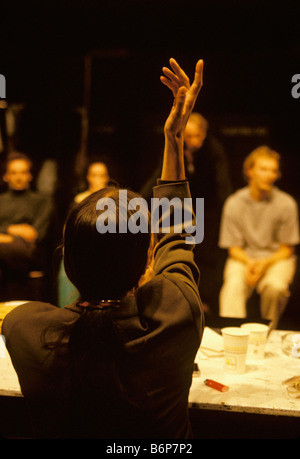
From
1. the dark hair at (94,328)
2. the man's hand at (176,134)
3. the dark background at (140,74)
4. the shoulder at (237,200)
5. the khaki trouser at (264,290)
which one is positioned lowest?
the khaki trouser at (264,290)

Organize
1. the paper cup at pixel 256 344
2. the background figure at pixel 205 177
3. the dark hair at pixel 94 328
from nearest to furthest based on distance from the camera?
the dark hair at pixel 94 328 < the paper cup at pixel 256 344 < the background figure at pixel 205 177

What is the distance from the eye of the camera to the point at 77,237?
84 centimetres

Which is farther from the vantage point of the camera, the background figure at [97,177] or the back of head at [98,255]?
the background figure at [97,177]

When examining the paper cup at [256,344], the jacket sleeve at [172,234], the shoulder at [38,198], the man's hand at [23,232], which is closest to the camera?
the jacket sleeve at [172,234]

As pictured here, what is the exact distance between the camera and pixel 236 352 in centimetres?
142

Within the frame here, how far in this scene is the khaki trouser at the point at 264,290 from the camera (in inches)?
130

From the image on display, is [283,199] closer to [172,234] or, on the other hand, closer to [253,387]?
[253,387]

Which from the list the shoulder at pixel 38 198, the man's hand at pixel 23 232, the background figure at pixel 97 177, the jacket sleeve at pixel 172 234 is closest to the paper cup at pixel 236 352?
the jacket sleeve at pixel 172 234

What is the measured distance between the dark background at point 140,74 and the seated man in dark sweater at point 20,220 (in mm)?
688

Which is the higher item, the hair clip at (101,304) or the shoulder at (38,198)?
the shoulder at (38,198)

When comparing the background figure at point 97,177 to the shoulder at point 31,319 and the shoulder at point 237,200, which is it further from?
the shoulder at point 31,319

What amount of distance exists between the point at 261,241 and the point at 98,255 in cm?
286

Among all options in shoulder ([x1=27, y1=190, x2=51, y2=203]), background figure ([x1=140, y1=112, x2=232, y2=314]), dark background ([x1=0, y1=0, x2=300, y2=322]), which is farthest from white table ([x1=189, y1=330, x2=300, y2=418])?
dark background ([x1=0, y1=0, x2=300, y2=322])

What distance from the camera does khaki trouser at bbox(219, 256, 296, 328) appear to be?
331 cm
